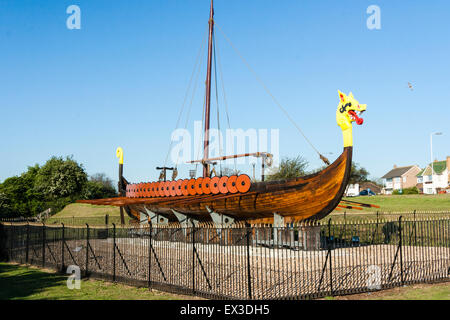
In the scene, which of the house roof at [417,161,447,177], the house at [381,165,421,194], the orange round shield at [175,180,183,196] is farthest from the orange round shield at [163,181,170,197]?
the house at [381,165,421,194]

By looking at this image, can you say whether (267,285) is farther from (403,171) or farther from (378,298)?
(403,171)

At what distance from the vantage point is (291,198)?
696 inches

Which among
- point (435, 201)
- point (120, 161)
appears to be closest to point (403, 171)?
point (435, 201)

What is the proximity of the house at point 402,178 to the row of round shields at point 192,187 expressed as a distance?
2533 inches

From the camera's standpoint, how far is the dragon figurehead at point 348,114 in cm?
1631

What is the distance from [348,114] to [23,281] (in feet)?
44.2

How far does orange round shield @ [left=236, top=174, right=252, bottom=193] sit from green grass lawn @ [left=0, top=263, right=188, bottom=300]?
25.2 feet

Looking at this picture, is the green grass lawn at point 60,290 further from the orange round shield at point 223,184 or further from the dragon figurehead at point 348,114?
the dragon figurehead at point 348,114

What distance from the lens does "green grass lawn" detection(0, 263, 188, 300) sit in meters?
11.0

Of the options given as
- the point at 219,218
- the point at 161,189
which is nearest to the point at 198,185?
the point at 219,218
